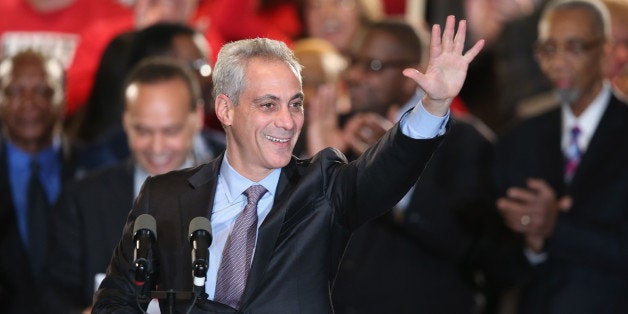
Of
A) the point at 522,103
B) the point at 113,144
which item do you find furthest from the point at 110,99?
the point at 522,103

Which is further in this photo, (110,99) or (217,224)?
(110,99)

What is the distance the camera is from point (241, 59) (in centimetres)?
366

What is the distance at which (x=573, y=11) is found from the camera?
5.47m

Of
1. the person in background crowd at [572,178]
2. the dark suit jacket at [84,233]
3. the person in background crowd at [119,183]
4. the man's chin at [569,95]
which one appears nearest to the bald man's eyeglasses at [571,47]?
the person in background crowd at [572,178]

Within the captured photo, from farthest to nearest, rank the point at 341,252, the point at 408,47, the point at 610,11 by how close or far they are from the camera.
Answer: the point at 610,11 → the point at 408,47 → the point at 341,252

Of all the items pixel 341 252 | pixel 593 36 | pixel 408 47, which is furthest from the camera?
pixel 408 47

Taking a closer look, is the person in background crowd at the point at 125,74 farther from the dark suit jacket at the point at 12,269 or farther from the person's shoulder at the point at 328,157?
the person's shoulder at the point at 328,157

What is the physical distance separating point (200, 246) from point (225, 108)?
572 millimetres

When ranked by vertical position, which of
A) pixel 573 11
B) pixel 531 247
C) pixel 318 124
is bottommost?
pixel 531 247

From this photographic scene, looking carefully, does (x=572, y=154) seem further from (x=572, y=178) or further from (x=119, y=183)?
(x=119, y=183)

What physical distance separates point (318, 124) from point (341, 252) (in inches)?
77.3

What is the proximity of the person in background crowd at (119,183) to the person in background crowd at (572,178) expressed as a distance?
1317 millimetres

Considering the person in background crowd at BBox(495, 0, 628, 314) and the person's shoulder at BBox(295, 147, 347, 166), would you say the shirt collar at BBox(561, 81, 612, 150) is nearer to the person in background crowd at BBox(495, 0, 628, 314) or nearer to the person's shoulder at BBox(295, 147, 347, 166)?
the person in background crowd at BBox(495, 0, 628, 314)

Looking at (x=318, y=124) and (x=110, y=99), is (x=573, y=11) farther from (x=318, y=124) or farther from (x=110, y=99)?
(x=110, y=99)
